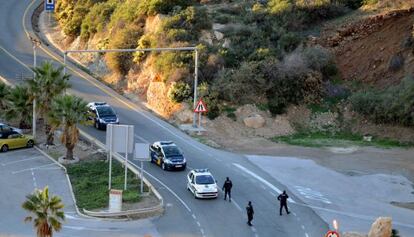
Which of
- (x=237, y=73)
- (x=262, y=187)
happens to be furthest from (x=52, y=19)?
(x=262, y=187)

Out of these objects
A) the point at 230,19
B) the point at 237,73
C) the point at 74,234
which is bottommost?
the point at 74,234

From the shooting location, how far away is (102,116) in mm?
48938

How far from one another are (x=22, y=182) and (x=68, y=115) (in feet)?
16.6

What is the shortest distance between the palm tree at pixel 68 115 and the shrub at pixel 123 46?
71.3 ft

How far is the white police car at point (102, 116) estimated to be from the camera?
48.6m

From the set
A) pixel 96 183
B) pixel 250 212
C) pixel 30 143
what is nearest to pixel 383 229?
pixel 250 212

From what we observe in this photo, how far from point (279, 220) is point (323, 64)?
26668mm

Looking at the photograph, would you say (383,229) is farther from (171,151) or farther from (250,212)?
(171,151)

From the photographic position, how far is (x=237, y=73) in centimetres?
5491

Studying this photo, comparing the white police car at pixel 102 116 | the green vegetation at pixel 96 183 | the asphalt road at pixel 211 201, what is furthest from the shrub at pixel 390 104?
the green vegetation at pixel 96 183

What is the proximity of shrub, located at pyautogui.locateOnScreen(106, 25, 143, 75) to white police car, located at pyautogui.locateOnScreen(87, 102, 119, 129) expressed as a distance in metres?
13.9

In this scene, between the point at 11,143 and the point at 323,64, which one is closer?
the point at 11,143

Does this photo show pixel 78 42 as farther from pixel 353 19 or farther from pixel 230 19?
pixel 353 19

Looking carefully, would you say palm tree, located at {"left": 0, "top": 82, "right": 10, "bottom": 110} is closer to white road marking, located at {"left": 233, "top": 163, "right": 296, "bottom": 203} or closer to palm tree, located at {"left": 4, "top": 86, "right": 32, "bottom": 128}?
palm tree, located at {"left": 4, "top": 86, "right": 32, "bottom": 128}
